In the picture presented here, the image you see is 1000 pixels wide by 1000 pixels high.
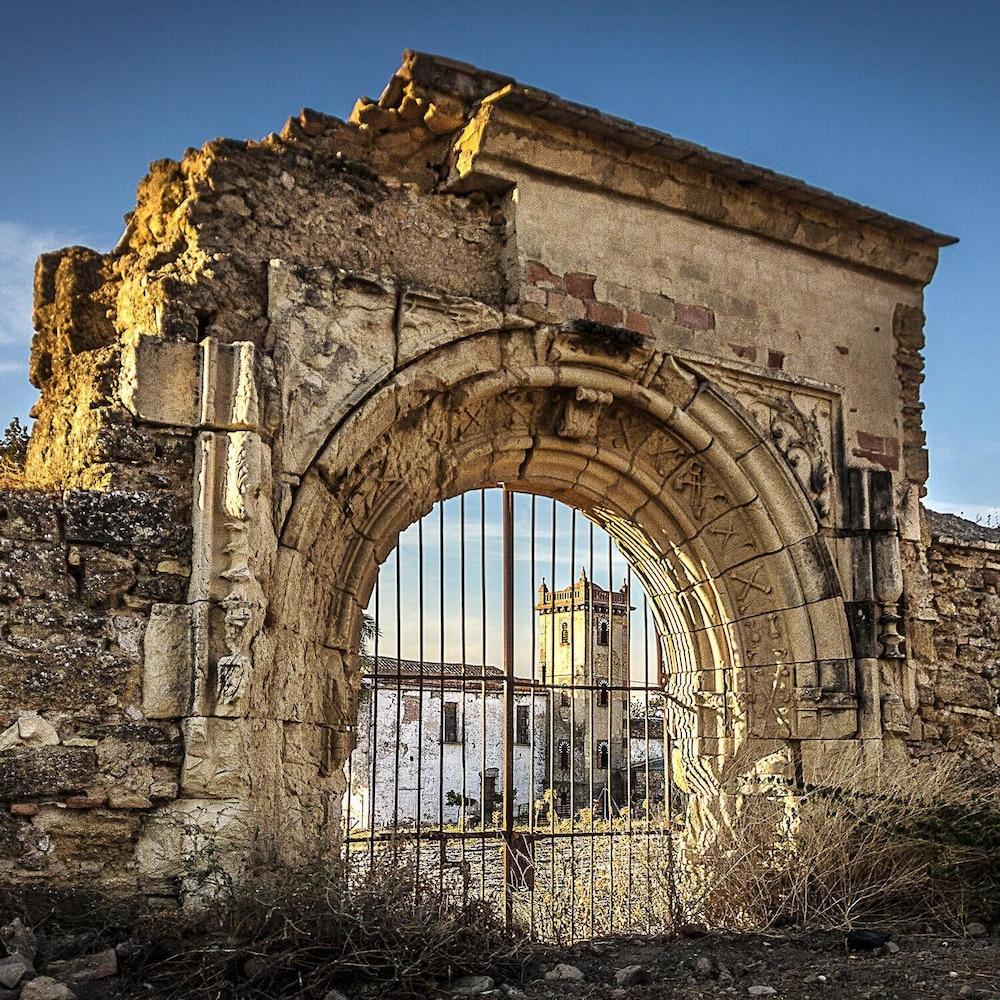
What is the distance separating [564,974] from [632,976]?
26 centimetres

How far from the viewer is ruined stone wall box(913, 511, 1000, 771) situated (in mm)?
7035

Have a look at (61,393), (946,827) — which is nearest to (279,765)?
(61,393)

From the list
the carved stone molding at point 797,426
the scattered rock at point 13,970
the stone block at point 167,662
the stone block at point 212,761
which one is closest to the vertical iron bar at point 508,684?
the carved stone molding at point 797,426

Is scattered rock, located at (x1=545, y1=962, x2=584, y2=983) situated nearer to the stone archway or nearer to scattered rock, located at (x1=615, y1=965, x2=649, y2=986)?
scattered rock, located at (x1=615, y1=965, x2=649, y2=986)

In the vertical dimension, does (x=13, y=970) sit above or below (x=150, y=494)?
below

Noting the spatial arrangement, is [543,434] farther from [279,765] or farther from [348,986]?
[348,986]

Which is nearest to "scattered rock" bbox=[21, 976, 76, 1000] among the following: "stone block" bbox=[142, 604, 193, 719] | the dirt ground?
"stone block" bbox=[142, 604, 193, 719]

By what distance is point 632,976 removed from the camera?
4.44 m

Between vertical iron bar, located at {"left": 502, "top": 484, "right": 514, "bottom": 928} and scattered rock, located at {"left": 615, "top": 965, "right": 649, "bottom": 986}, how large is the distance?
1423 millimetres

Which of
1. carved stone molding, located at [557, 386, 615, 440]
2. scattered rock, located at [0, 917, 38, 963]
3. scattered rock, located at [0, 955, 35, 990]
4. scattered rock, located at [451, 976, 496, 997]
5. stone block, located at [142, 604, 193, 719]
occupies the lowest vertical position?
scattered rock, located at [451, 976, 496, 997]

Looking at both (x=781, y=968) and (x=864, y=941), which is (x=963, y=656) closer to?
(x=864, y=941)

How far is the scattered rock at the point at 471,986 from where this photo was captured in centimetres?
419

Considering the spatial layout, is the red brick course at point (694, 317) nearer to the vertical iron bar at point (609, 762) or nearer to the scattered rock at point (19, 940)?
the vertical iron bar at point (609, 762)

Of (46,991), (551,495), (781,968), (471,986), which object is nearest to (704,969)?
(781,968)
